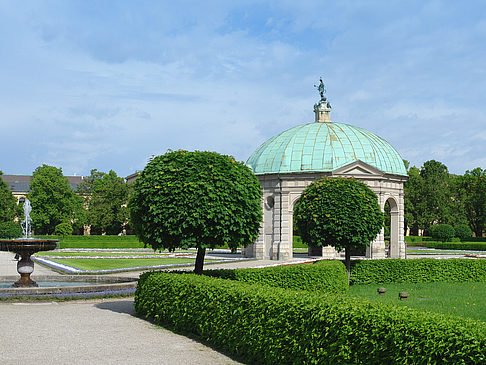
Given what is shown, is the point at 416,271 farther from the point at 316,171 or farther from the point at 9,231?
the point at 9,231

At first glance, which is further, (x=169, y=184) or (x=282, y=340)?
(x=169, y=184)

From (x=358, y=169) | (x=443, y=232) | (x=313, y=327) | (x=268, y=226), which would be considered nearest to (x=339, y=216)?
(x=313, y=327)

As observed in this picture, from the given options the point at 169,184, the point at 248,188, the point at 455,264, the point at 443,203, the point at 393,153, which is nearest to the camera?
the point at 169,184

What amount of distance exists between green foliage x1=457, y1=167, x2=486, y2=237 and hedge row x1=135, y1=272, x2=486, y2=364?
77040mm

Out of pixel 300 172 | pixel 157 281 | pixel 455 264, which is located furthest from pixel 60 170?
pixel 157 281

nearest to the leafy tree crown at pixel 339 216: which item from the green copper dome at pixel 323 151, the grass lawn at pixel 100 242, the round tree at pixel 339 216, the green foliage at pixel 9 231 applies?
the round tree at pixel 339 216

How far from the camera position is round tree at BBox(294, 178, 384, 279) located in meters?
23.7

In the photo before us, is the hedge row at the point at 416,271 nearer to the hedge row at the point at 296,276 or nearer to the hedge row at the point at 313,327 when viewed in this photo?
the hedge row at the point at 296,276

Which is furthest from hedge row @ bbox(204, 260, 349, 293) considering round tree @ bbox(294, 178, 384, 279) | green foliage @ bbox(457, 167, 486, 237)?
green foliage @ bbox(457, 167, 486, 237)

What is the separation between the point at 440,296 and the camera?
66.3 feet

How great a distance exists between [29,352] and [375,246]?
33276 millimetres

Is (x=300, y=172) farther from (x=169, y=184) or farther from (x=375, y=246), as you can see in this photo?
(x=169, y=184)

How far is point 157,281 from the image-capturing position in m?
14.1

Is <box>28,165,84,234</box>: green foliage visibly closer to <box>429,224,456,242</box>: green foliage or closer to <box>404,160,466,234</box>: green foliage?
<box>404,160,466,234</box>: green foliage
